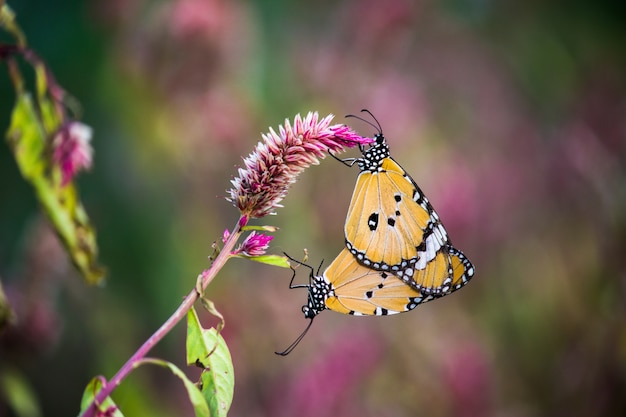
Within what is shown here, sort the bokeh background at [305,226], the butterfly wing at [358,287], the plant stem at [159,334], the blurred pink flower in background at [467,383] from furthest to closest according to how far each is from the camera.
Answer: the bokeh background at [305,226]
the blurred pink flower in background at [467,383]
the butterfly wing at [358,287]
the plant stem at [159,334]

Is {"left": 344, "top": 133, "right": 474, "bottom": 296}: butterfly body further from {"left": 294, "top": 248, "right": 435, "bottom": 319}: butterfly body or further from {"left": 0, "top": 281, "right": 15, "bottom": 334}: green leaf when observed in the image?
{"left": 0, "top": 281, "right": 15, "bottom": 334}: green leaf

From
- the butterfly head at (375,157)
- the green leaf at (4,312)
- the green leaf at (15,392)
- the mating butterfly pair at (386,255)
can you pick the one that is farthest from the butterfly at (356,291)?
the green leaf at (15,392)

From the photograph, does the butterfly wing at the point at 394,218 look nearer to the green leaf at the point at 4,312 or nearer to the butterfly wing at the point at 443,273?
the butterfly wing at the point at 443,273

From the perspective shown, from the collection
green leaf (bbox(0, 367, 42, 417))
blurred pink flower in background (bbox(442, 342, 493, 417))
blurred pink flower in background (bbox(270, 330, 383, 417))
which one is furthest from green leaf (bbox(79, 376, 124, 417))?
blurred pink flower in background (bbox(442, 342, 493, 417))

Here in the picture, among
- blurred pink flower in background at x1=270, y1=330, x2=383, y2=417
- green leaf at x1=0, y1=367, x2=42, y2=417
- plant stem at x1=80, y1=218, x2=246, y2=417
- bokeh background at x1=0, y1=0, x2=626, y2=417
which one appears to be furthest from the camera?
bokeh background at x1=0, y1=0, x2=626, y2=417

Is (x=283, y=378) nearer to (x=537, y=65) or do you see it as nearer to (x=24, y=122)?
(x=24, y=122)

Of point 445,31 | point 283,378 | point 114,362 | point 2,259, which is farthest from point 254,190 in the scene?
point 445,31

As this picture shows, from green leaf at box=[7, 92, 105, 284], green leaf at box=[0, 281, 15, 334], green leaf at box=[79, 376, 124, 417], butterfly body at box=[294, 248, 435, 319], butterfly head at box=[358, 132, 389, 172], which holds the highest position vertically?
butterfly head at box=[358, 132, 389, 172]
